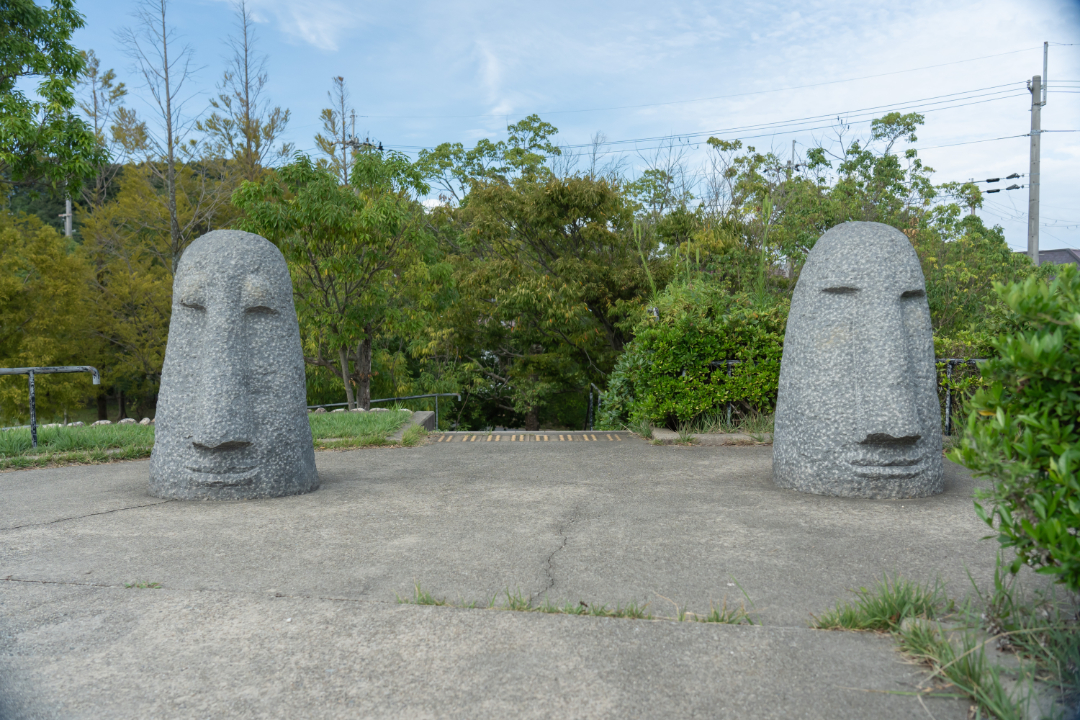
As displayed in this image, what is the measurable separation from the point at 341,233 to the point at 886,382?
11.4 metres

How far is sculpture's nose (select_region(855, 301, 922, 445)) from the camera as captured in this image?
5441 mm

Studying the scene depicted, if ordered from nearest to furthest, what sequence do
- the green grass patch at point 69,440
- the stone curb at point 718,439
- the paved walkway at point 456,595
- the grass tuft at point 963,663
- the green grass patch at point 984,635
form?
the grass tuft at point 963,663 < the green grass patch at point 984,635 < the paved walkway at point 456,595 < the green grass patch at point 69,440 < the stone curb at point 718,439

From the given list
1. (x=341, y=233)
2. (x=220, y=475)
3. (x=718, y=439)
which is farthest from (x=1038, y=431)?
(x=341, y=233)

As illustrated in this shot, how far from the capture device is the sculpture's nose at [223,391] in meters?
5.53

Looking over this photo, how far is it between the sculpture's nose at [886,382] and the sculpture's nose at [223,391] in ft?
15.8

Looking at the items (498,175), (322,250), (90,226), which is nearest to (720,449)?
(322,250)

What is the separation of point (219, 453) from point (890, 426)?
5.20m

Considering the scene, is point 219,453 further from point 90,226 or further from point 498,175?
point 90,226

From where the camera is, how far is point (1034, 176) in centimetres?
1898

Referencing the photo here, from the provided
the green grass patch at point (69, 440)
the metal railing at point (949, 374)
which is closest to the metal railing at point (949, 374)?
the metal railing at point (949, 374)

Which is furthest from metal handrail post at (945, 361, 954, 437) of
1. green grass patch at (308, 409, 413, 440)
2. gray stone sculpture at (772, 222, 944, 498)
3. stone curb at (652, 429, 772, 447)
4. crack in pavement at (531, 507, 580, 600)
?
green grass patch at (308, 409, 413, 440)

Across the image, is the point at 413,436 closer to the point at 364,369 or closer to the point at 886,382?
the point at 886,382

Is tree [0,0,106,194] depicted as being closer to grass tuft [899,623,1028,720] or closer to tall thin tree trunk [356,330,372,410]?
tall thin tree trunk [356,330,372,410]

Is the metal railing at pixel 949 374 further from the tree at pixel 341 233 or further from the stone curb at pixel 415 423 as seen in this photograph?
the tree at pixel 341 233
